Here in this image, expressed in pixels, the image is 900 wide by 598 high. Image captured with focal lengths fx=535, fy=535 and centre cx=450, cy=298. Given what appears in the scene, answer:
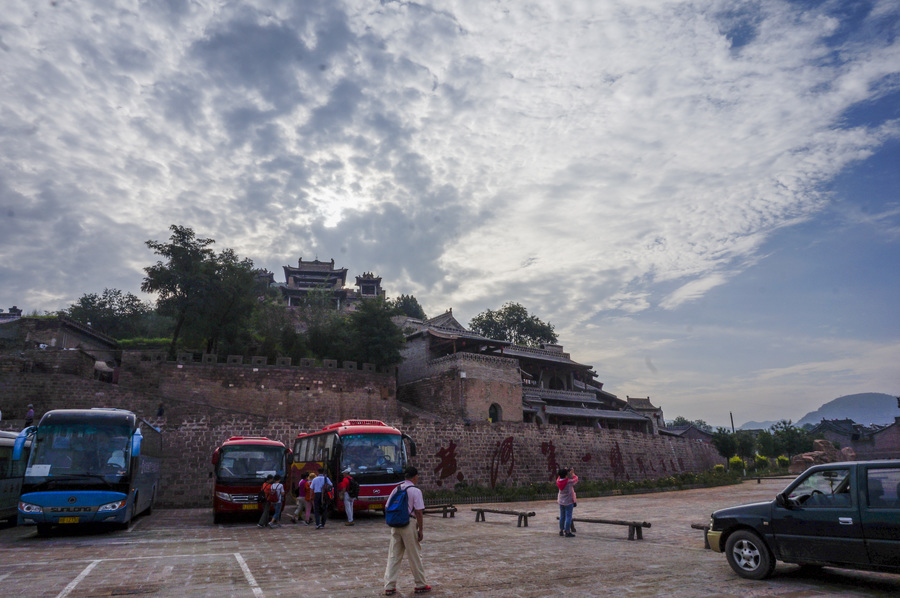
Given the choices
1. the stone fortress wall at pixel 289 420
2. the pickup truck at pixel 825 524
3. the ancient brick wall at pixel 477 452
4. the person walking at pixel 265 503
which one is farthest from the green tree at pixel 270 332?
the pickup truck at pixel 825 524

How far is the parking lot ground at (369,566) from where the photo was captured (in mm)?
6250

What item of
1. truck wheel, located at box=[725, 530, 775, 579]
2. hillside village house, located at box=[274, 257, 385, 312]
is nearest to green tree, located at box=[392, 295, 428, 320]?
hillside village house, located at box=[274, 257, 385, 312]

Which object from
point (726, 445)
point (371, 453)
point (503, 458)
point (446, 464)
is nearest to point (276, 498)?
point (371, 453)

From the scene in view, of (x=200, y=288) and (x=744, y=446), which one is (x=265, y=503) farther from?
(x=744, y=446)

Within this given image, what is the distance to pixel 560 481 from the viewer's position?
37.7 ft

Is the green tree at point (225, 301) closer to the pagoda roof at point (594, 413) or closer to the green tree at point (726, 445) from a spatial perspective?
the pagoda roof at point (594, 413)

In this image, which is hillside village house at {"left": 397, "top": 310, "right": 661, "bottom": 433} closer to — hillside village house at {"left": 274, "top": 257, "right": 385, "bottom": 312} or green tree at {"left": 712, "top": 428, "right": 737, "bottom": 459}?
green tree at {"left": 712, "top": 428, "right": 737, "bottom": 459}

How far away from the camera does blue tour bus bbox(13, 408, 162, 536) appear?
10.7 meters

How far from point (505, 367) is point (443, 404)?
5180 millimetres

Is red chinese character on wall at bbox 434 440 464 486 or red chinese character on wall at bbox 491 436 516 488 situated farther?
red chinese character on wall at bbox 491 436 516 488

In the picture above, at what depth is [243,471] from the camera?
14.7 m

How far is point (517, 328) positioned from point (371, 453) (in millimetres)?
46161

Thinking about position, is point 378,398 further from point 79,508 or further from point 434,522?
point 79,508

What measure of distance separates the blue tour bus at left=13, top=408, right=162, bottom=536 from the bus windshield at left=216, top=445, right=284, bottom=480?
2.63 meters
